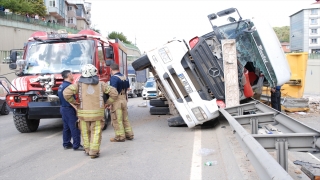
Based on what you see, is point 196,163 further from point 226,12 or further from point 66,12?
point 66,12

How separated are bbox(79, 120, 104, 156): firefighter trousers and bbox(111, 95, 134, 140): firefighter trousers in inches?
52.7

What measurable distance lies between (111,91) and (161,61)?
251 centimetres

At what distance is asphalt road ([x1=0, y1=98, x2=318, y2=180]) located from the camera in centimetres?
562

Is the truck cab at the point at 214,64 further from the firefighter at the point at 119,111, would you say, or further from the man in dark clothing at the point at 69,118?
the man in dark clothing at the point at 69,118

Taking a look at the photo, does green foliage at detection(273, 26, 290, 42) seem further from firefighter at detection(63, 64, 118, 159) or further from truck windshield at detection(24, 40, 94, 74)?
firefighter at detection(63, 64, 118, 159)

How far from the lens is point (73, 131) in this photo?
24.3ft

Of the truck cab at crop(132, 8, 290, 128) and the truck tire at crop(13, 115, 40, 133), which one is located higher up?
the truck cab at crop(132, 8, 290, 128)

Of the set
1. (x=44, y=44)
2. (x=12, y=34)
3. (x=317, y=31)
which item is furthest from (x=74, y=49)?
(x=317, y=31)

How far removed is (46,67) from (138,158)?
444 centimetres

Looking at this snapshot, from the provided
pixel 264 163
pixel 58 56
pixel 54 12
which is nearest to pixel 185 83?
pixel 58 56

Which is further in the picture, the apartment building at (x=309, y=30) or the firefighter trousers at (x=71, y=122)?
the apartment building at (x=309, y=30)

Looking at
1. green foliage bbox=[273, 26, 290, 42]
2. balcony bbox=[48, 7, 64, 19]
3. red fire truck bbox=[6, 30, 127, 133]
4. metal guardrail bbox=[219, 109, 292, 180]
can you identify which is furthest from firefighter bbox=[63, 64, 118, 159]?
green foliage bbox=[273, 26, 290, 42]

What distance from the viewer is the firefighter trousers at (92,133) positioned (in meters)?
6.75

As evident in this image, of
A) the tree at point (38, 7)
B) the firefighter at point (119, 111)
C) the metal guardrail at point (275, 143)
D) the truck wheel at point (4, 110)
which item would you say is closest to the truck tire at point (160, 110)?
the firefighter at point (119, 111)
